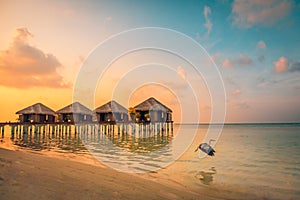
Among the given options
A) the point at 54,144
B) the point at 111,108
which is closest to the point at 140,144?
the point at 54,144

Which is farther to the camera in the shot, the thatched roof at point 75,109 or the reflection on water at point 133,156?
the thatched roof at point 75,109

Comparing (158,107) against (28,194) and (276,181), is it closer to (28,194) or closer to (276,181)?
(276,181)

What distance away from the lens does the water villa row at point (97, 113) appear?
33.4m

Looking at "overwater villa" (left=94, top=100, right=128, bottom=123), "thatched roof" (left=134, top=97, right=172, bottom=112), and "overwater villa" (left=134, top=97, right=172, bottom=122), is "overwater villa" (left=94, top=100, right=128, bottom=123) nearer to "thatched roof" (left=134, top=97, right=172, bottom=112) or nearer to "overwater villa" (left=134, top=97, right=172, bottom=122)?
"overwater villa" (left=134, top=97, right=172, bottom=122)

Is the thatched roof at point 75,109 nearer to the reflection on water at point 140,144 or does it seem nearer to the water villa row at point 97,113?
the water villa row at point 97,113

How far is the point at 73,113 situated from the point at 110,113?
20.0ft

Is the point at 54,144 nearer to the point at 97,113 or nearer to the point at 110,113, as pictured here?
the point at 110,113

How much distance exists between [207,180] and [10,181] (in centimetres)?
621

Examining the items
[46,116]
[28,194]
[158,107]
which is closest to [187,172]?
[28,194]

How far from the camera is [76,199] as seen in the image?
3.35 meters

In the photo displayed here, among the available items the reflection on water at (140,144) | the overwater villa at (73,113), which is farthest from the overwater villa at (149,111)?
the overwater villa at (73,113)

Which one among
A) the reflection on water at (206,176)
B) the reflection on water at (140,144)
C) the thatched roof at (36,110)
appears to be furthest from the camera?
the thatched roof at (36,110)

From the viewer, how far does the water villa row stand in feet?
109

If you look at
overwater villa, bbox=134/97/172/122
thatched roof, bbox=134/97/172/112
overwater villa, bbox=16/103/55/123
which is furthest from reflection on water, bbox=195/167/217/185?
overwater villa, bbox=16/103/55/123
